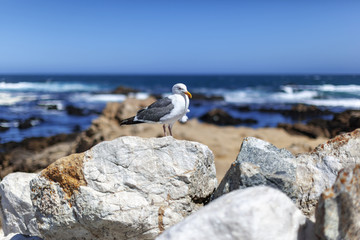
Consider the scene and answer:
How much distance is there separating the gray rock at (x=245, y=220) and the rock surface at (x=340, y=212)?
0.68 ft

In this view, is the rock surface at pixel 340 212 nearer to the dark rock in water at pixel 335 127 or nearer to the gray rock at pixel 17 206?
the gray rock at pixel 17 206

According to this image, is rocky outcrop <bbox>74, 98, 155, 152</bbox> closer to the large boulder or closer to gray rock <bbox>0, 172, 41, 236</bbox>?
gray rock <bbox>0, 172, 41, 236</bbox>

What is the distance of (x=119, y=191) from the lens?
3043 millimetres

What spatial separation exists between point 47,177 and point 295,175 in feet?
8.56

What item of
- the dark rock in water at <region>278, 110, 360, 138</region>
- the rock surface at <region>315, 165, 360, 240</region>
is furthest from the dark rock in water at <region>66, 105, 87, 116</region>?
the rock surface at <region>315, 165, 360, 240</region>

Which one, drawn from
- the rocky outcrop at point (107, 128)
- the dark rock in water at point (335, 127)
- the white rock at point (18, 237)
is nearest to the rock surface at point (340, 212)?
the white rock at point (18, 237)

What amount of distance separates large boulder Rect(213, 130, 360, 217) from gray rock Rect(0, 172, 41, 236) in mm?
2626

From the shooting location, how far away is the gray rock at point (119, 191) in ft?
9.68

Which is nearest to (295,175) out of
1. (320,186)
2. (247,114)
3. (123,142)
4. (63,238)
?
(320,186)

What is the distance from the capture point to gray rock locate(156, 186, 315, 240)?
2027 millimetres

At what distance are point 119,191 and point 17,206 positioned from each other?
2.02 meters

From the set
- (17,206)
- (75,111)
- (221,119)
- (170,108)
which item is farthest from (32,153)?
(75,111)

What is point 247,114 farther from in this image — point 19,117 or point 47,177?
point 47,177

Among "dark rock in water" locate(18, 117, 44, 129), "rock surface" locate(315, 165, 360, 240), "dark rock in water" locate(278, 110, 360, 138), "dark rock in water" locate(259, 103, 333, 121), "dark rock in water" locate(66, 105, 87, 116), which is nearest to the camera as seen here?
"rock surface" locate(315, 165, 360, 240)
